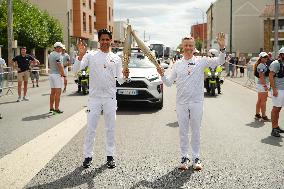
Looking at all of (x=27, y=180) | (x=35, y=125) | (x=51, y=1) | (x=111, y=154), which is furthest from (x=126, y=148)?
(x=51, y=1)

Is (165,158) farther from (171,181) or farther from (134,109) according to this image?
(134,109)

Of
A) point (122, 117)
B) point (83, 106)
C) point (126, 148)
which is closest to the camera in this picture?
point (126, 148)

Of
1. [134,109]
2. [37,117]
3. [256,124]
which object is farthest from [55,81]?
[256,124]

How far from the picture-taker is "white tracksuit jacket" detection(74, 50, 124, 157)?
6105 mm

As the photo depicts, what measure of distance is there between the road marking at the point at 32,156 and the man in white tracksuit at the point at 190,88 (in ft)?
7.10

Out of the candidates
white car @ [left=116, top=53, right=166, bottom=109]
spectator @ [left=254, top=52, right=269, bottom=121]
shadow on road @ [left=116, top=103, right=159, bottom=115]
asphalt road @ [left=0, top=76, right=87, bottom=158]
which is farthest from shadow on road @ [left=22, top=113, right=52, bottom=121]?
spectator @ [left=254, top=52, right=269, bottom=121]

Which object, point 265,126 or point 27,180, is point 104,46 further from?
point 265,126

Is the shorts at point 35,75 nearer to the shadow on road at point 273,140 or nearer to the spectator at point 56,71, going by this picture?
the spectator at point 56,71

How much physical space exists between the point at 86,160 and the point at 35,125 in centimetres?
412

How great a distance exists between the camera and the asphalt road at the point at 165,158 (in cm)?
534

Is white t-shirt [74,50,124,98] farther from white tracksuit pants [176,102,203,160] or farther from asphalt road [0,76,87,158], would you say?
asphalt road [0,76,87,158]

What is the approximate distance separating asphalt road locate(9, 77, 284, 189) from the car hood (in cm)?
183

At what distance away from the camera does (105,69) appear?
240 inches

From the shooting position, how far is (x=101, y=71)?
6098mm
